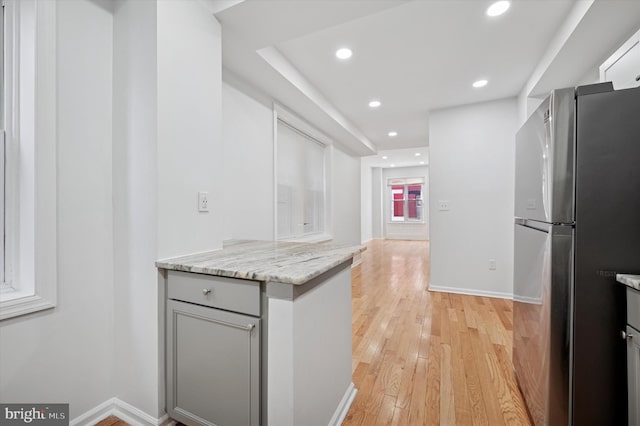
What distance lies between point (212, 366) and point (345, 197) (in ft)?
14.1

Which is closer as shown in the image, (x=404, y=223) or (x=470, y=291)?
(x=470, y=291)

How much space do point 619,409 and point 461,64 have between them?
269 centimetres

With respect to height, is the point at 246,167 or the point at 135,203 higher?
the point at 246,167

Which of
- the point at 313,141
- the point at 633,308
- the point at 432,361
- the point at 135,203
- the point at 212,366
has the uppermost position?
the point at 313,141

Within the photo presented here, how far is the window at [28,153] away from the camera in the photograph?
122 cm

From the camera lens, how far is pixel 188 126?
150 centimetres

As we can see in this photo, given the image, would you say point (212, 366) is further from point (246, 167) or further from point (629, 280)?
point (246, 167)

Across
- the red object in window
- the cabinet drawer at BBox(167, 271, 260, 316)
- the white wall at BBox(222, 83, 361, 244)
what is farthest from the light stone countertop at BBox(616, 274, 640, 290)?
the red object in window

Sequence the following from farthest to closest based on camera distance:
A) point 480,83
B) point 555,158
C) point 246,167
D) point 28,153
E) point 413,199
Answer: point 413,199 < point 480,83 < point 246,167 < point 28,153 < point 555,158

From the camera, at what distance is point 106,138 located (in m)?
1.48

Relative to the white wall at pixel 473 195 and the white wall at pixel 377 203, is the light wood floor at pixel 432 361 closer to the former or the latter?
the white wall at pixel 473 195

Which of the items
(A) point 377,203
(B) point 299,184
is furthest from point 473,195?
(A) point 377,203

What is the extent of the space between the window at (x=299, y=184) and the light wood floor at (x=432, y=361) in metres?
1.23

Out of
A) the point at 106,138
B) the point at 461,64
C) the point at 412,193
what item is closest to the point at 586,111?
the point at 461,64
